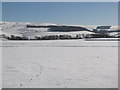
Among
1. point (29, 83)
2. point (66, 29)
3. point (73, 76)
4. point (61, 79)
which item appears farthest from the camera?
point (66, 29)

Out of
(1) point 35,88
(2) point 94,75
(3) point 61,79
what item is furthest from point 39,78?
(2) point 94,75

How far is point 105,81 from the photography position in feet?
15.2

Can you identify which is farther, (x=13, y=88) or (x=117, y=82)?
(x=117, y=82)

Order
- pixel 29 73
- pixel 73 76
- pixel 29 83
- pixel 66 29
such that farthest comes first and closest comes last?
pixel 66 29 → pixel 29 73 → pixel 73 76 → pixel 29 83

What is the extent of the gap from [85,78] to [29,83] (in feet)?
3.57

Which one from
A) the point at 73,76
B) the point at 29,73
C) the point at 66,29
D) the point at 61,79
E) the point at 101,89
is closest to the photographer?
the point at 101,89

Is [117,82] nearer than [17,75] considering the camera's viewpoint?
Yes

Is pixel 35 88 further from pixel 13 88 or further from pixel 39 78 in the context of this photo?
pixel 39 78

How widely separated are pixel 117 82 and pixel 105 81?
22 centimetres

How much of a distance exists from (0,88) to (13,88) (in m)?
0.21

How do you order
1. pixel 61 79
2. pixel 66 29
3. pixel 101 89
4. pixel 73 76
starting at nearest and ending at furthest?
pixel 101 89 → pixel 61 79 → pixel 73 76 → pixel 66 29

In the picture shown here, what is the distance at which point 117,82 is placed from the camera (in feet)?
14.8

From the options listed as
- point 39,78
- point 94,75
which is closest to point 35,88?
point 39,78

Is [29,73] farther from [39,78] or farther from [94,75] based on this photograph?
[94,75]
